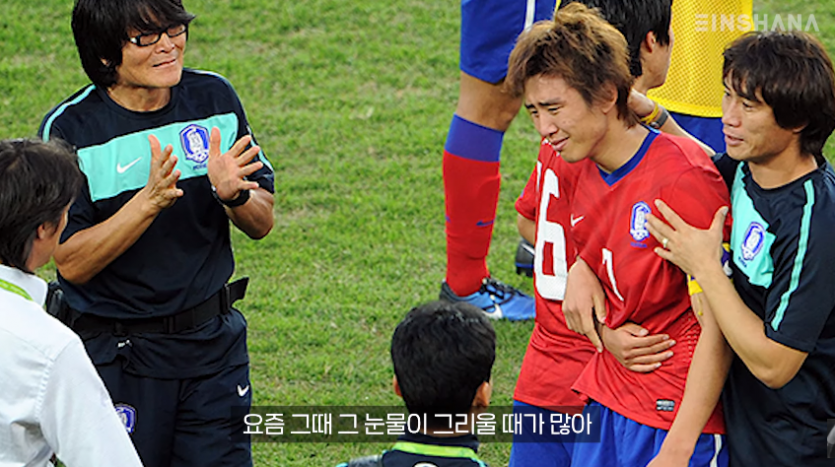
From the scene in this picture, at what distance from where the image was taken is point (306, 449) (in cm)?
450

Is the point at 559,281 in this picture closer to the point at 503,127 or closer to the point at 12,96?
the point at 503,127

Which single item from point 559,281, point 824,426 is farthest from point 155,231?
point 824,426

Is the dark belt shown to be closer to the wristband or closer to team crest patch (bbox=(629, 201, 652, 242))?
the wristband

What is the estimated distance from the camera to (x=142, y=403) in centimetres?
341

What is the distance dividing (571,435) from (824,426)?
2.38ft

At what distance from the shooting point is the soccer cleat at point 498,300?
17.6 ft

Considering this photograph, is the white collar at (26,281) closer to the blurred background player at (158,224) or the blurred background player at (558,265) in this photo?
the blurred background player at (158,224)

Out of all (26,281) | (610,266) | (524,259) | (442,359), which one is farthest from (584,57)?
(524,259)

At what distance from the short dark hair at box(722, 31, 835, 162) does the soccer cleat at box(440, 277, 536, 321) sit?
2737 mm

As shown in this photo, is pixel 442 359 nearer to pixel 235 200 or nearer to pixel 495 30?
pixel 235 200

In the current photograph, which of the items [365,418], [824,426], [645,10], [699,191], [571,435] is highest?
[645,10]

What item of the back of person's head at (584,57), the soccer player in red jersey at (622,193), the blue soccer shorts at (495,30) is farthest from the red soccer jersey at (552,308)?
the blue soccer shorts at (495,30)

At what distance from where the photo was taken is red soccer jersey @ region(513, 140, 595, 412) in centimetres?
322

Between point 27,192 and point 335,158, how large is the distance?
450 centimetres
